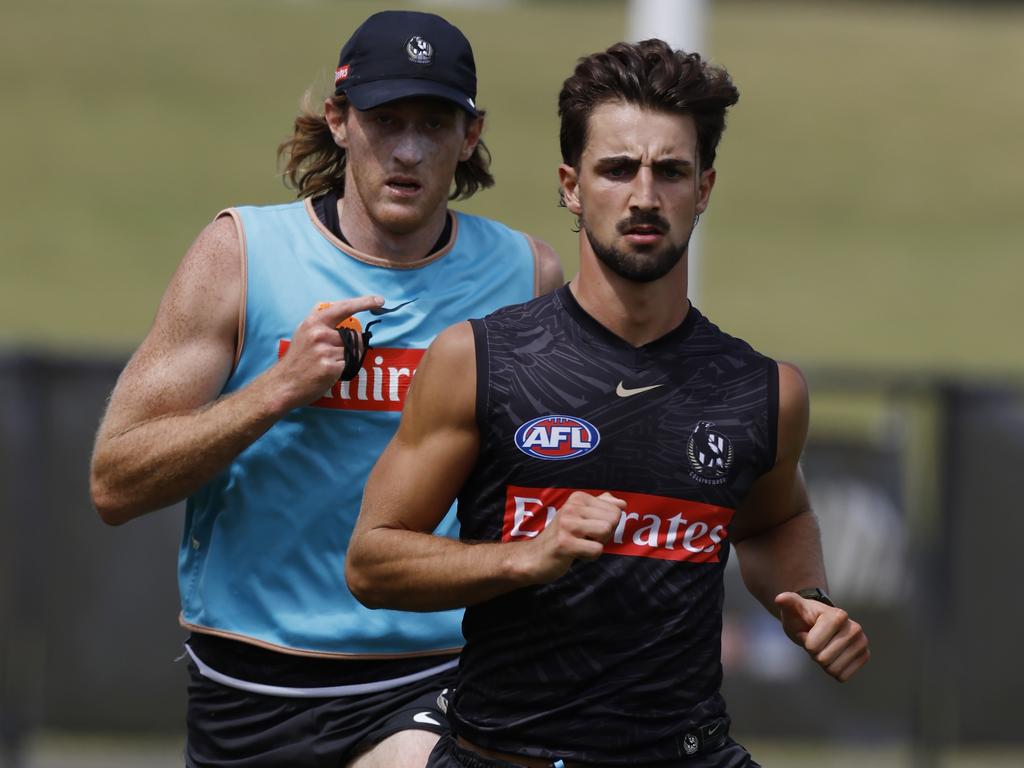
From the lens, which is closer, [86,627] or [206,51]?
[86,627]

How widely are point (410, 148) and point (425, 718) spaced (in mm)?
1334

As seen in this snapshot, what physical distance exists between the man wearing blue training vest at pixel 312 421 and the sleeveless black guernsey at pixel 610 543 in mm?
649

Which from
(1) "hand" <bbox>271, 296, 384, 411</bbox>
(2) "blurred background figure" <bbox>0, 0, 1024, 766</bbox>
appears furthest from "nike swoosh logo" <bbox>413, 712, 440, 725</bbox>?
(2) "blurred background figure" <bbox>0, 0, 1024, 766</bbox>

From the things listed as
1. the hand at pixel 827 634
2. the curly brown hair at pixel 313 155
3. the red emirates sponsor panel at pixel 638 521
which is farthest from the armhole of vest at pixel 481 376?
the curly brown hair at pixel 313 155

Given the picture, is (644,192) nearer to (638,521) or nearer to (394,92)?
(638,521)

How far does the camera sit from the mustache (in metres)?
3.46

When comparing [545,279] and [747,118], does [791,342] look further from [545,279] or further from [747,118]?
[545,279]

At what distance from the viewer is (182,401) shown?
4.16 metres

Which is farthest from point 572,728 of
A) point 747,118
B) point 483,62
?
point 483,62

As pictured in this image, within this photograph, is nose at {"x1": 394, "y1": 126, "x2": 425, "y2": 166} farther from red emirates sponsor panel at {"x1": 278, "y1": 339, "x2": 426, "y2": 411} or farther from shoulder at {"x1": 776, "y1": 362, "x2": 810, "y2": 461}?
shoulder at {"x1": 776, "y1": 362, "x2": 810, "y2": 461}

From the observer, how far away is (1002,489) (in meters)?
8.78

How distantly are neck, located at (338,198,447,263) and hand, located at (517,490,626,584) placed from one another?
1.38 meters

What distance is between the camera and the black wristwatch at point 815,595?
3.65 metres

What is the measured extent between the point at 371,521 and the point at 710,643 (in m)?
0.72
